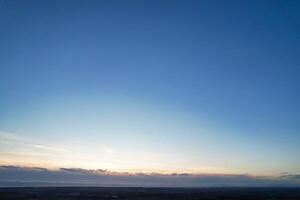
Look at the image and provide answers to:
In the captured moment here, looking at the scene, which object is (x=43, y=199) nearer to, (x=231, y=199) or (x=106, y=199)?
(x=106, y=199)

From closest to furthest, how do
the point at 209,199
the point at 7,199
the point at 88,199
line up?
the point at 7,199
the point at 88,199
the point at 209,199

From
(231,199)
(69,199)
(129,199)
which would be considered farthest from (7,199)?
(231,199)

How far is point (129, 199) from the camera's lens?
84.2 m

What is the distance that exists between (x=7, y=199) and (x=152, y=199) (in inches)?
1378

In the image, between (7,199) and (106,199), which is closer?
(7,199)

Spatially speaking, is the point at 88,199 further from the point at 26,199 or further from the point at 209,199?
the point at 209,199

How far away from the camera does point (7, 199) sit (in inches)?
2931

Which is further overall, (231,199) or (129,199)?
(231,199)

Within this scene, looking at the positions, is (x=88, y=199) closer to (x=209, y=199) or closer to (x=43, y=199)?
(x=43, y=199)

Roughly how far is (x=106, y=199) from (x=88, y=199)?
5174 mm

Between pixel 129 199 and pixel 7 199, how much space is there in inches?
1145

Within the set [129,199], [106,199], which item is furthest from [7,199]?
[129,199]

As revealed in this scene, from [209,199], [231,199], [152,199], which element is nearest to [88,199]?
[152,199]

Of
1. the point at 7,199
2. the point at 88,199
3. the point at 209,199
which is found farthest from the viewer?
the point at 209,199
